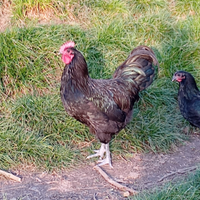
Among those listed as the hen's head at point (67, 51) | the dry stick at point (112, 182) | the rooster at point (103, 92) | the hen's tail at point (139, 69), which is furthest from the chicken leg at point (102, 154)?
the hen's head at point (67, 51)

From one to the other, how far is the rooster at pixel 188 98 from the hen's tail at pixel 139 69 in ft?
2.58

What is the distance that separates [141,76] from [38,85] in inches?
67.7

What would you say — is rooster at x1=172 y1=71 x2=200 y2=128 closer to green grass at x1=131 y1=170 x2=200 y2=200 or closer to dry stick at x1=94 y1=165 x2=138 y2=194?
green grass at x1=131 y1=170 x2=200 y2=200

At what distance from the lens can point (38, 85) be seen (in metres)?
5.32

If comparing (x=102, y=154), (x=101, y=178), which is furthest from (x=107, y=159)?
(x=101, y=178)

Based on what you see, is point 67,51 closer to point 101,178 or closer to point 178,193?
point 101,178

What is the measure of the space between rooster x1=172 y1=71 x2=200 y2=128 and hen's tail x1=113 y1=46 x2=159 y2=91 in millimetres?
787

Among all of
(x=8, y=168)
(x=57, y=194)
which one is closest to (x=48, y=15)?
(x=8, y=168)

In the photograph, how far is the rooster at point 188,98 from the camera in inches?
201

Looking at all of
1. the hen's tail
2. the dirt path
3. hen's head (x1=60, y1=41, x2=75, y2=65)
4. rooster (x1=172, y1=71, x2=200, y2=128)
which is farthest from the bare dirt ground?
hen's head (x1=60, y1=41, x2=75, y2=65)

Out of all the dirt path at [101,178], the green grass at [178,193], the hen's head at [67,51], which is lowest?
the dirt path at [101,178]

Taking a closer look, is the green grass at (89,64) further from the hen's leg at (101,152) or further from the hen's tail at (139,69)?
the hen's tail at (139,69)

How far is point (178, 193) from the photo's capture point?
3564 mm

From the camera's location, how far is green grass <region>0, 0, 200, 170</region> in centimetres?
465
